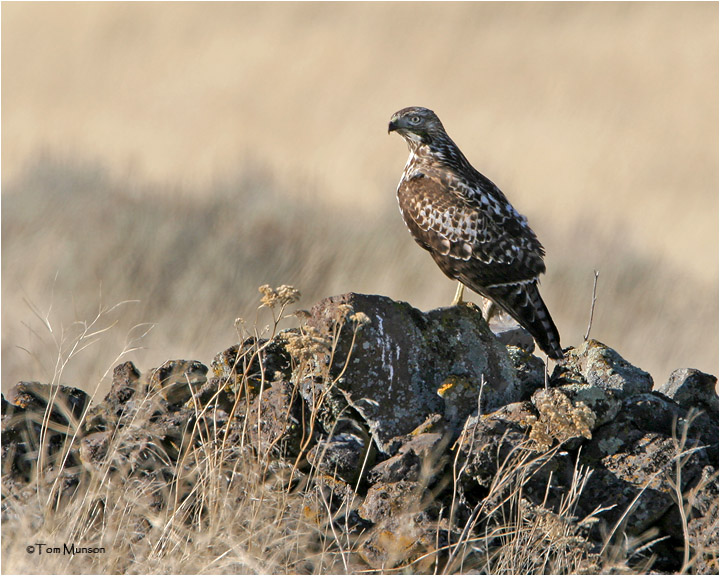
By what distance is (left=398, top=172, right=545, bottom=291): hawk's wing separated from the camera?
261 inches

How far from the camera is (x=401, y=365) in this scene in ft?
16.0

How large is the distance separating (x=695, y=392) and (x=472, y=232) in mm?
1992

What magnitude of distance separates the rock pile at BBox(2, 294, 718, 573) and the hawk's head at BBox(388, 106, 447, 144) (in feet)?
7.95

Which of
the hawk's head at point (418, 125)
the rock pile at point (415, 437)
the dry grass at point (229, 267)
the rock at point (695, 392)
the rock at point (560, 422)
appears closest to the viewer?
the rock pile at point (415, 437)

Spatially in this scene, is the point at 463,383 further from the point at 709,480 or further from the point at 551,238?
the point at 551,238

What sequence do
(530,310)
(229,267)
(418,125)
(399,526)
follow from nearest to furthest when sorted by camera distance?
1. (399,526)
2. (530,310)
3. (418,125)
4. (229,267)

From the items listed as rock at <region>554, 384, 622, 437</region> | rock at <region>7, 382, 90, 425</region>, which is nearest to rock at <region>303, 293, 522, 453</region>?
rock at <region>554, 384, 622, 437</region>

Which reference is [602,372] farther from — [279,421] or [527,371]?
[279,421]

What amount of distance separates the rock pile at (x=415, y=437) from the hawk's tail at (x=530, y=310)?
0.93 metres

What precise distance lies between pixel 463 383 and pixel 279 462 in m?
1.01

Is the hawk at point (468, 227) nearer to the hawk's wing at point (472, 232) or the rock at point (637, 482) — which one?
the hawk's wing at point (472, 232)

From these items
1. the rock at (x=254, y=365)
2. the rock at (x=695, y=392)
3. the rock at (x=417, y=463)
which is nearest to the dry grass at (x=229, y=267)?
the rock at (x=254, y=365)

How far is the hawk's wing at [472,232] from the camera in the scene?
6629mm

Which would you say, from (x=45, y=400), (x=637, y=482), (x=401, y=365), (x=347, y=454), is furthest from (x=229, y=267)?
(x=637, y=482)
